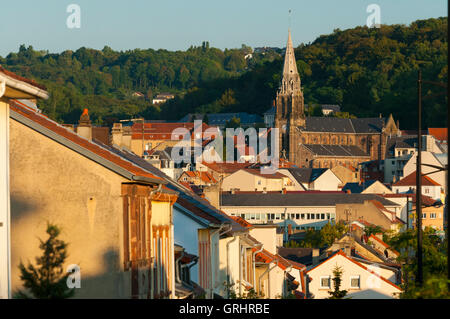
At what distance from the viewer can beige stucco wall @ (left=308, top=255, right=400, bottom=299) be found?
50.5 metres

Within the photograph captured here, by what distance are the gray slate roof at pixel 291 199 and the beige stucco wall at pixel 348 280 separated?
72771 millimetres

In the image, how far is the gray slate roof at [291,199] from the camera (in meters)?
130

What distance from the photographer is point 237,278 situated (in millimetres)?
29562

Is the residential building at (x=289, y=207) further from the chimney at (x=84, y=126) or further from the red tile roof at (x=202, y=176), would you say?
the chimney at (x=84, y=126)

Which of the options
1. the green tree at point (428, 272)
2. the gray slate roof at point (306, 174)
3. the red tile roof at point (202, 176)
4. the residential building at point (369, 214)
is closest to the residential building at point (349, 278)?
the green tree at point (428, 272)

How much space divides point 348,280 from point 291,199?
79469 mm

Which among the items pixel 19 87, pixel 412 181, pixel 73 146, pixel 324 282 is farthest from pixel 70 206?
pixel 412 181

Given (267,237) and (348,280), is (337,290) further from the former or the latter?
(348,280)

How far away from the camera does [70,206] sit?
1564cm

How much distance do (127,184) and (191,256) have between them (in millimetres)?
7393

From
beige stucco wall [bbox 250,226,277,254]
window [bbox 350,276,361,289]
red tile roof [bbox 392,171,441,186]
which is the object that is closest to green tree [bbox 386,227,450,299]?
beige stucco wall [bbox 250,226,277,254]

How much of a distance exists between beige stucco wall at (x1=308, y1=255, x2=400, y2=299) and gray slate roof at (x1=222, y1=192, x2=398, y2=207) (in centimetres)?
7277

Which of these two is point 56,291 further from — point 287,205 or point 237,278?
point 287,205
